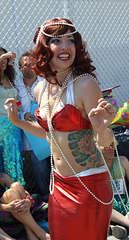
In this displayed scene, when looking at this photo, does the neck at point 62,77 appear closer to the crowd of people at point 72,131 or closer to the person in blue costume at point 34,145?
the crowd of people at point 72,131

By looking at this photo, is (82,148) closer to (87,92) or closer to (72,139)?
(72,139)

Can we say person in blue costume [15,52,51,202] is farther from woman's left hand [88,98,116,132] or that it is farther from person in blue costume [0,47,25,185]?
woman's left hand [88,98,116,132]

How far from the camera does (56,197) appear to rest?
1.98m

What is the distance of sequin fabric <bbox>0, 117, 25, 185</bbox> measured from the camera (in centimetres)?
344

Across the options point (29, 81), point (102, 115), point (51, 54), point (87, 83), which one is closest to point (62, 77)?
point (51, 54)

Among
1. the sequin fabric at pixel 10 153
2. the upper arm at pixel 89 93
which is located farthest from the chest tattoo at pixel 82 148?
the sequin fabric at pixel 10 153

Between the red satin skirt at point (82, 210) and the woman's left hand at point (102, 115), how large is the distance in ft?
1.31

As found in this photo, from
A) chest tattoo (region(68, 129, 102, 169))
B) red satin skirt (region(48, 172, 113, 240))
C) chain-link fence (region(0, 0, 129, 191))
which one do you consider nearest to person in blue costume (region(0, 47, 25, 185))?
chain-link fence (region(0, 0, 129, 191))

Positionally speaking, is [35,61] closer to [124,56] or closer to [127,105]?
[127,105]

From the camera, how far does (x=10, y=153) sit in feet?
11.3

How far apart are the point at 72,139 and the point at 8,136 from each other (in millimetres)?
1726

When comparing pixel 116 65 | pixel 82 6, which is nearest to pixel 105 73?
pixel 116 65

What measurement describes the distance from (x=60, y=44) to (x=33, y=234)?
198 cm

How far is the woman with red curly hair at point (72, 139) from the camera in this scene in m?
1.83
